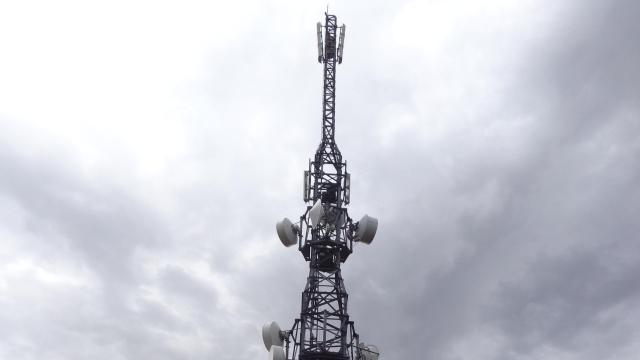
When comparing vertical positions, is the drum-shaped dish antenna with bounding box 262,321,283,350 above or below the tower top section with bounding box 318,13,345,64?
below

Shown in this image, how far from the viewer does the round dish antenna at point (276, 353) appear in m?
70.4

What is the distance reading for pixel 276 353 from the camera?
70562 mm

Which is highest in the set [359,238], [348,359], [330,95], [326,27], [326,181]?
[326,27]

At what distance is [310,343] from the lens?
72375mm

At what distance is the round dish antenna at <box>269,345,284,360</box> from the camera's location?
70.4m

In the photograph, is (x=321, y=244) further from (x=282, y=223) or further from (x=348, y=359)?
(x=348, y=359)

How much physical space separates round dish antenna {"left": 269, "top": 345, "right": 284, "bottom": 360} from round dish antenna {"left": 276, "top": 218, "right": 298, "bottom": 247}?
11296mm

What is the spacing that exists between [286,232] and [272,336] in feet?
35.3

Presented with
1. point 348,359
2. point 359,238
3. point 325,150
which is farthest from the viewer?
point 325,150

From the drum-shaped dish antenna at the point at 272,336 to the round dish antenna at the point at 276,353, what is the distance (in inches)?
73.0

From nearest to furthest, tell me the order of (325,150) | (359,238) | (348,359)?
(348,359) < (359,238) < (325,150)

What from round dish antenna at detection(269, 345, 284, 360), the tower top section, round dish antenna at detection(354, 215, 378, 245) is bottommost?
round dish antenna at detection(269, 345, 284, 360)

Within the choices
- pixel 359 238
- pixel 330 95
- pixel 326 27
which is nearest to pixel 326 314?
pixel 359 238

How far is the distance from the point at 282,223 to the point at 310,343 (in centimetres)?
1280
